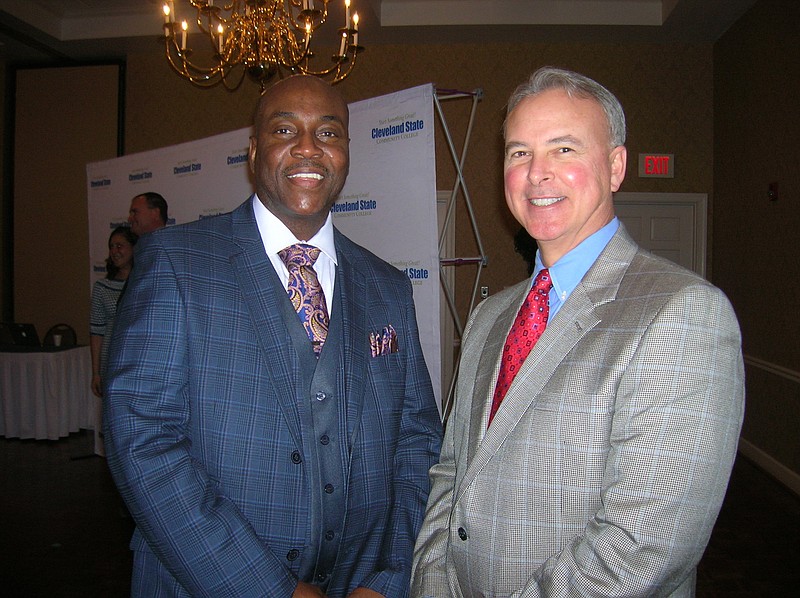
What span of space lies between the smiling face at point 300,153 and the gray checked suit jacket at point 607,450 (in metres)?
0.60

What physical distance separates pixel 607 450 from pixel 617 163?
573 millimetres

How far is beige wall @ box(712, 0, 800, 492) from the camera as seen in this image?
4371mm

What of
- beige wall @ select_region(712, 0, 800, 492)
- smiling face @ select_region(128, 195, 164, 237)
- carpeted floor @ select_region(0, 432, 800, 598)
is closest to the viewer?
carpeted floor @ select_region(0, 432, 800, 598)

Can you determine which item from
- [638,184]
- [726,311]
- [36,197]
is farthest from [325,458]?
[36,197]

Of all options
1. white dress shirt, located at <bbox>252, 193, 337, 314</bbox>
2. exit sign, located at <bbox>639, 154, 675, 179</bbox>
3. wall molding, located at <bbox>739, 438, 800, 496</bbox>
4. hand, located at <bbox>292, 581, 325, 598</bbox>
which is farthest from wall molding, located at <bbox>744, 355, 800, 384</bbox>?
hand, located at <bbox>292, 581, 325, 598</bbox>

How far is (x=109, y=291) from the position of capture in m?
4.27

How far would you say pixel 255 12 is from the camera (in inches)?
131

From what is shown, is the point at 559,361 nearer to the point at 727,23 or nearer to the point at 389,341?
the point at 389,341

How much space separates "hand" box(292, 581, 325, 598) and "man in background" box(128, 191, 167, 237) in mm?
3421

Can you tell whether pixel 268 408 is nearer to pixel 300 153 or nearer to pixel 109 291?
pixel 300 153

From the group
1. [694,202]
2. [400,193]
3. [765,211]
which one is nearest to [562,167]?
[400,193]

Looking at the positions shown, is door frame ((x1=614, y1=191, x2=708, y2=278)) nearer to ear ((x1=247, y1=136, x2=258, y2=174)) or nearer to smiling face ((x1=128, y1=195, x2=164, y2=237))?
smiling face ((x1=128, y1=195, x2=164, y2=237))

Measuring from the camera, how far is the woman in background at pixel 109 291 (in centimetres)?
427

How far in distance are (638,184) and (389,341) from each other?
211 inches
